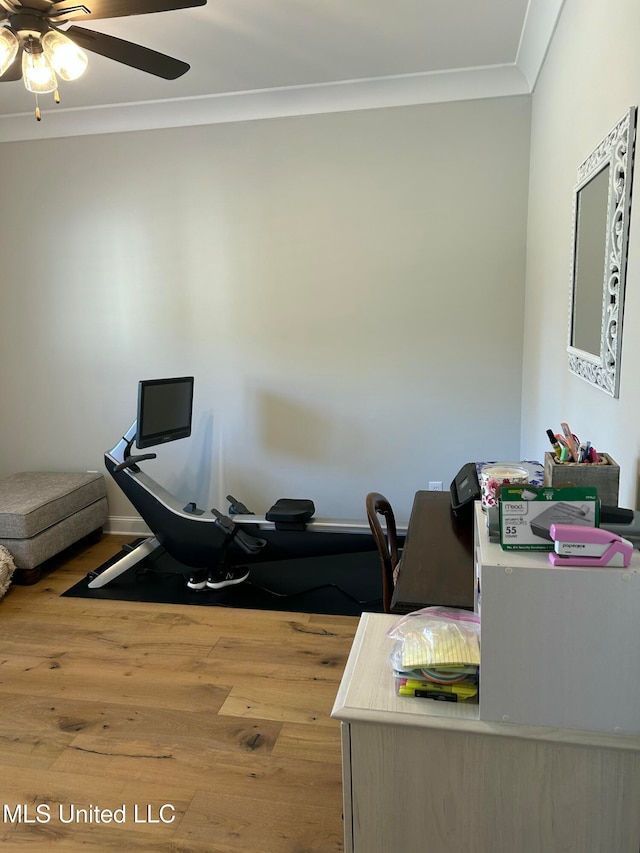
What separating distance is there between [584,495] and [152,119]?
138 inches

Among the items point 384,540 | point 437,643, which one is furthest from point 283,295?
point 437,643

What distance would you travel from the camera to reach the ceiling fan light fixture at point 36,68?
1890 millimetres

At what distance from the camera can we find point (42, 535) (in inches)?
131

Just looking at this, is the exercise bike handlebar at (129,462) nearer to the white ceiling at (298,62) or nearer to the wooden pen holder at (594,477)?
the white ceiling at (298,62)

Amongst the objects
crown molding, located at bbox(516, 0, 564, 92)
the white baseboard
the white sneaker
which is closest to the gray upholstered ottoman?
the white baseboard

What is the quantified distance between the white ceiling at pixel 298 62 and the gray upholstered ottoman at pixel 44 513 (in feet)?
7.04

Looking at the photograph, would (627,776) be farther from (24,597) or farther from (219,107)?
(219,107)

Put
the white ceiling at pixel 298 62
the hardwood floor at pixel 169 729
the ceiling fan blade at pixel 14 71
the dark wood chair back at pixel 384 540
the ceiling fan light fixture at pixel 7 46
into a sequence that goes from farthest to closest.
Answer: the white ceiling at pixel 298 62 < the ceiling fan blade at pixel 14 71 < the dark wood chair back at pixel 384 540 < the ceiling fan light fixture at pixel 7 46 < the hardwood floor at pixel 169 729

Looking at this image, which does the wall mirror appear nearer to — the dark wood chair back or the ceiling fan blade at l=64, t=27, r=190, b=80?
the dark wood chair back

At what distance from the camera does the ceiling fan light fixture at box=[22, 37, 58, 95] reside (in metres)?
1.89

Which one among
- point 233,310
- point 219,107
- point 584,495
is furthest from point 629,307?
point 219,107

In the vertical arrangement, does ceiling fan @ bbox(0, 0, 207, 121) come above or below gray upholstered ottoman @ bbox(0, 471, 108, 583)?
above

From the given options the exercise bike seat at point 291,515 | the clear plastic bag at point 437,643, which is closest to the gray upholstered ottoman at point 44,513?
the exercise bike seat at point 291,515

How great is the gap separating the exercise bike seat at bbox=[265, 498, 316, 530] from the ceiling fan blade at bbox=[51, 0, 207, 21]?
2382mm
